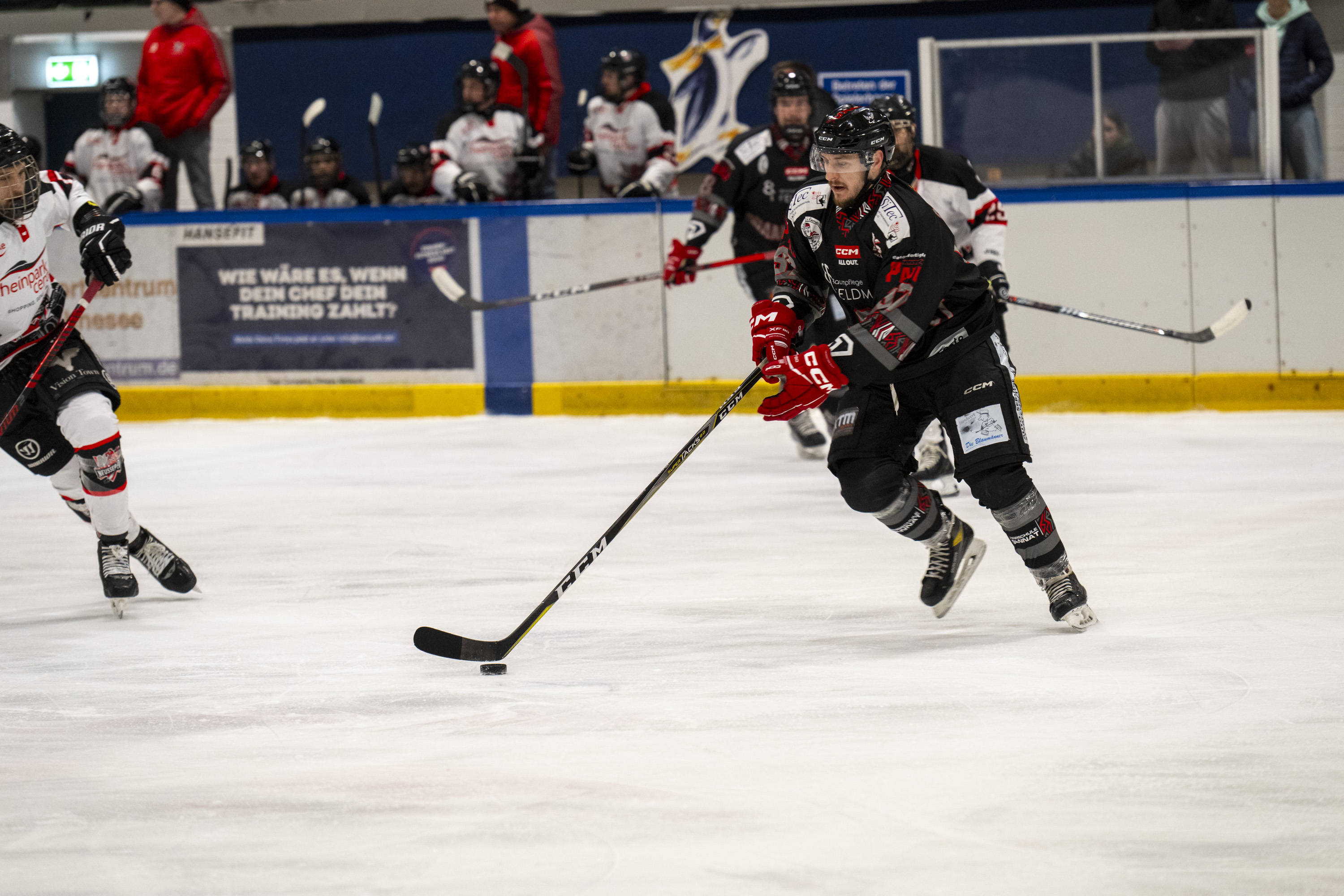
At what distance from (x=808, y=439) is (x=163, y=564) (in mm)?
3099

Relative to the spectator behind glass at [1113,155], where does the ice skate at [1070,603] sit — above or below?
below

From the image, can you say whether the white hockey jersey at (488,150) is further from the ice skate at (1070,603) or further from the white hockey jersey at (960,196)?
the ice skate at (1070,603)

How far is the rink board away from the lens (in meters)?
7.71

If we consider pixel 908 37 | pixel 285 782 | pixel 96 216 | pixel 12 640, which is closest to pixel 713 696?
pixel 285 782

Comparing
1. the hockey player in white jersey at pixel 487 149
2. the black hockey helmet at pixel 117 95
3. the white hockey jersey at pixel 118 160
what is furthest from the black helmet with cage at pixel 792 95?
the black hockey helmet at pixel 117 95

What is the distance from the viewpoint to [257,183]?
358 inches

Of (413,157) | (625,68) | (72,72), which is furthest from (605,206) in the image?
(72,72)

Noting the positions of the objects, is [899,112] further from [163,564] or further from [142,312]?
[142,312]

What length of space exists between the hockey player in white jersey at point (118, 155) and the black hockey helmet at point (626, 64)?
2541 millimetres

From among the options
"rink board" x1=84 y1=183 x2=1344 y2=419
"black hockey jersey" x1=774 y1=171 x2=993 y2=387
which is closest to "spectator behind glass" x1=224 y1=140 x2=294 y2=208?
"rink board" x1=84 y1=183 x2=1344 y2=419

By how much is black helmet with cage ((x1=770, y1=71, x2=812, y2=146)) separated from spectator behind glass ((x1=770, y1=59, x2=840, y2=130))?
18mm

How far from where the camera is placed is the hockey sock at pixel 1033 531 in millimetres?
3645

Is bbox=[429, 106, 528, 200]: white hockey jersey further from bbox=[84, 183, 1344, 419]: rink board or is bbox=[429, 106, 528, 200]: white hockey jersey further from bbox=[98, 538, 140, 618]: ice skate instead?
bbox=[98, 538, 140, 618]: ice skate

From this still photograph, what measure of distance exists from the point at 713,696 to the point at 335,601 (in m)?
1.44
